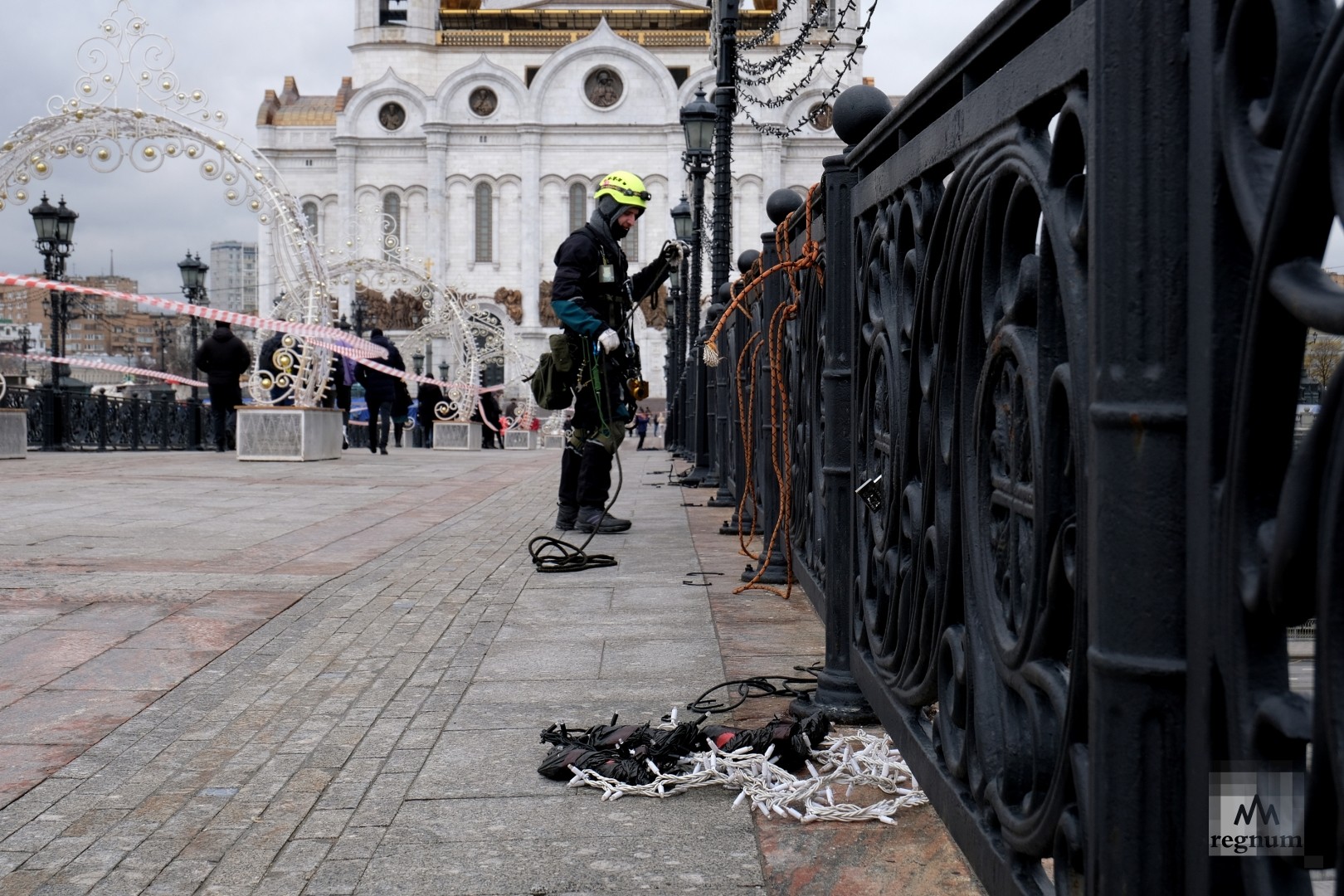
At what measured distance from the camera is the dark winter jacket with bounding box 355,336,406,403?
22.2 m

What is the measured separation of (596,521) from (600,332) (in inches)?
43.1

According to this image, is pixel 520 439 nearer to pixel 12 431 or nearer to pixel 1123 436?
pixel 12 431

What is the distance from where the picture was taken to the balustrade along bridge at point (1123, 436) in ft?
3.53

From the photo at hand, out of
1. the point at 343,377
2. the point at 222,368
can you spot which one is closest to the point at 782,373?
the point at 222,368

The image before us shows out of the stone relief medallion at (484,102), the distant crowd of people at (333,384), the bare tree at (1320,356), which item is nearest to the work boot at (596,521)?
the bare tree at (1320,356)

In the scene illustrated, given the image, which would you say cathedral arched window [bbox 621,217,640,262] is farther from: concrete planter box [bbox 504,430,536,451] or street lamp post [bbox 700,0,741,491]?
street lamp post [bbox 700,0,741,491]

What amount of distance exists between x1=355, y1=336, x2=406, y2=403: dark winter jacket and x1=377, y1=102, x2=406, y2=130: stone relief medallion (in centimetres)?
4452

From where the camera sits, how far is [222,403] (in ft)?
66.6

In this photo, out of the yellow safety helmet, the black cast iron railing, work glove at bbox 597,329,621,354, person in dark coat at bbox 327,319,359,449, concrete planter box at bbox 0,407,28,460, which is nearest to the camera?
work glove at bbox 597,329,621,354

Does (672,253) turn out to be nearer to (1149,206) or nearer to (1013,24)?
(1013,24)

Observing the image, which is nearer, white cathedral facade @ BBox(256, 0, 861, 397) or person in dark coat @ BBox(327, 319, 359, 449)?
person in dark coat @ BBox(327, 319, 359, 449)

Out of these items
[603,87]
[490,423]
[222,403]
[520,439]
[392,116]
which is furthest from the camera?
[603,87]

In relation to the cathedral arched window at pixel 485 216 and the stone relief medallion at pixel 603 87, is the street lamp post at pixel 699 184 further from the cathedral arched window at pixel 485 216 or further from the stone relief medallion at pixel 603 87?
the stone relief medallion at pixel 603 87

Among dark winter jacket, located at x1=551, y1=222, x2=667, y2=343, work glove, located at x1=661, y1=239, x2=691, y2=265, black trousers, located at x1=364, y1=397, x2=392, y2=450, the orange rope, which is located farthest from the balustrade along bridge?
black trousers, located at x1=364, y1=397, x2=392, y2=450
